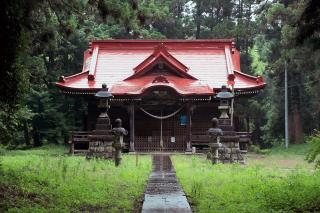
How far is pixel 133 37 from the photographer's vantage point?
37719 mm

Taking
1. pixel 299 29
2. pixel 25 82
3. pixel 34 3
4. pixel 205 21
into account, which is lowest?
pixel 25 82

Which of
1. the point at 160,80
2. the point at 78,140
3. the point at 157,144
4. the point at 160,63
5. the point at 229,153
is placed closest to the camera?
the point at 229,153

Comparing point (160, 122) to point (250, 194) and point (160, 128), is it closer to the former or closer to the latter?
point (160, 128)

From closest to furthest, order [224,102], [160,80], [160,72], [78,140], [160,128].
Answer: [224,102], [78,140], [160,80], [160,128], [160,72]

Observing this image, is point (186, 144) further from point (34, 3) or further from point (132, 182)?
point (34, 3)

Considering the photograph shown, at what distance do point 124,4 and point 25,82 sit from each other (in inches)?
109

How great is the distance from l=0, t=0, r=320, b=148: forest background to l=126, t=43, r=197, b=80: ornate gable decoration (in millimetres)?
3957

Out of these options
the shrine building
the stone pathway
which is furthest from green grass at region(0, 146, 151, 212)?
the shrine building

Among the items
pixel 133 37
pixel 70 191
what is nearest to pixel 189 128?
pixel 133 37

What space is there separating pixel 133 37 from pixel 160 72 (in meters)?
8.36

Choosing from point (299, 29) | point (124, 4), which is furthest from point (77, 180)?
point (299, 29)

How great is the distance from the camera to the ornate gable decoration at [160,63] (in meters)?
29.6

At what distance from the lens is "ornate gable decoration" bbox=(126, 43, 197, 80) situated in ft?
97.1

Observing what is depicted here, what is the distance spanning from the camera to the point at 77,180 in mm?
12531
